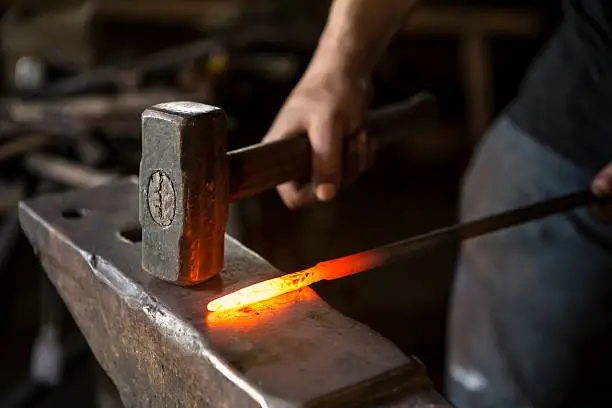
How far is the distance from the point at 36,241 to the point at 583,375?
79 centimetres

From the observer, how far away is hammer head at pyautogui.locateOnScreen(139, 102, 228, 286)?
0.76 meters

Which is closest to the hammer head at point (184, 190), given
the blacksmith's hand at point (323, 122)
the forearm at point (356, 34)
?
the blacksmith's hand at point (323, 122)

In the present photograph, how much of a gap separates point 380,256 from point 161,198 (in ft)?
0.74

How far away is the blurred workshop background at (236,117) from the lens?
178 centimetres

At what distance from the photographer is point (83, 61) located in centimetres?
233

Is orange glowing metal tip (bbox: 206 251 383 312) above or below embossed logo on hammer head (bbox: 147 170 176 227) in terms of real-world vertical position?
below

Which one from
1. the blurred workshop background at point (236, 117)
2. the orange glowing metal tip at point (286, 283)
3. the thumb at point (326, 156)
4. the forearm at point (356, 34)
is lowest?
the blurred workshop background at point (236, 117)

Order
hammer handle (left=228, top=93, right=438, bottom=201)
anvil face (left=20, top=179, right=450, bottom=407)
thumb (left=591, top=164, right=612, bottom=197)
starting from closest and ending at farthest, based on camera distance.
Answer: anvil face (left=20, top=179, right=450, bottom=407)
hammer handle (left=228, top=93, right=438, bottom=201)
thumb (left=591, top=164, right=612, bottom=197)

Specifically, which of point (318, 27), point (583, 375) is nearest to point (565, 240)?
point (583, 375)

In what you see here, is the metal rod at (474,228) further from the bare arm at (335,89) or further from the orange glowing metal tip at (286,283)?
the bare arm at (335,89)

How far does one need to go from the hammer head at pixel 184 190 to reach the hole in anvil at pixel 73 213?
0.59ft

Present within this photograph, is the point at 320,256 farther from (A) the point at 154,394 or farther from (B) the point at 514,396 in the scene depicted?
(A) the point at 154,394

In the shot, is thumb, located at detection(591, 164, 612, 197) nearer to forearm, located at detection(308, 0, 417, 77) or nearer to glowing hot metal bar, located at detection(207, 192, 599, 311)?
glowing hot metal bar, located at detection(207, 192, 599, 311)

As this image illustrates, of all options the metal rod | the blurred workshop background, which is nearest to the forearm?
the metal rod
